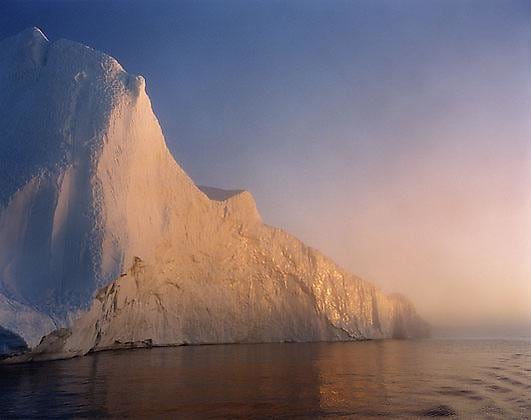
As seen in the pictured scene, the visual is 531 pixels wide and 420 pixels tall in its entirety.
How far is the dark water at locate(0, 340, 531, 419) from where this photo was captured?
23.1 ft

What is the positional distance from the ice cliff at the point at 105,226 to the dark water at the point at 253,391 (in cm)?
229

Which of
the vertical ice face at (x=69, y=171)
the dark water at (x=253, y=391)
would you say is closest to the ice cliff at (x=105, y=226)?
the vertical ice face at (x=69, y=171)

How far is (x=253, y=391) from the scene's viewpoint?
8.87 metres

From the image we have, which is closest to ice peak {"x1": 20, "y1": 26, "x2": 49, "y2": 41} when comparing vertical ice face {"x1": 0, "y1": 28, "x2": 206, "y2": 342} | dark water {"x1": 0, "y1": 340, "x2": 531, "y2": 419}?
vertical ice face {"x1": 0, "y1": 28, "x2": 206, "y2": 342}

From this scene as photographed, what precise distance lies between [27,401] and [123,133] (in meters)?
11.4

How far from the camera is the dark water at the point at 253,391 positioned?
703 cm

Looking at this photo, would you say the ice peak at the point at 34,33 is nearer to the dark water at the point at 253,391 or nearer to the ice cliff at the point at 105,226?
the ice cliff at the point at 105,226

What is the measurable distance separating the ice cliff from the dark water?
2.29 meters

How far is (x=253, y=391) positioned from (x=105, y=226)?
8046mm

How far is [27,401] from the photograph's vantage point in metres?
7.50

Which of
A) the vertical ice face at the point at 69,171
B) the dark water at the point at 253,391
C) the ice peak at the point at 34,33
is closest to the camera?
the dark water at the point at 253,391

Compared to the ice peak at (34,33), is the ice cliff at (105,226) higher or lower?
lower

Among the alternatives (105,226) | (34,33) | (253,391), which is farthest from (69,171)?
(253,391)

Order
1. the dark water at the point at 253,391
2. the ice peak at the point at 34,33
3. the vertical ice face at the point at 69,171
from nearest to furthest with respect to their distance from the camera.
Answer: the dark water at the point at 253,391
the vertical ice face at the point at 69,171
the ice peak at the point at 34,33
